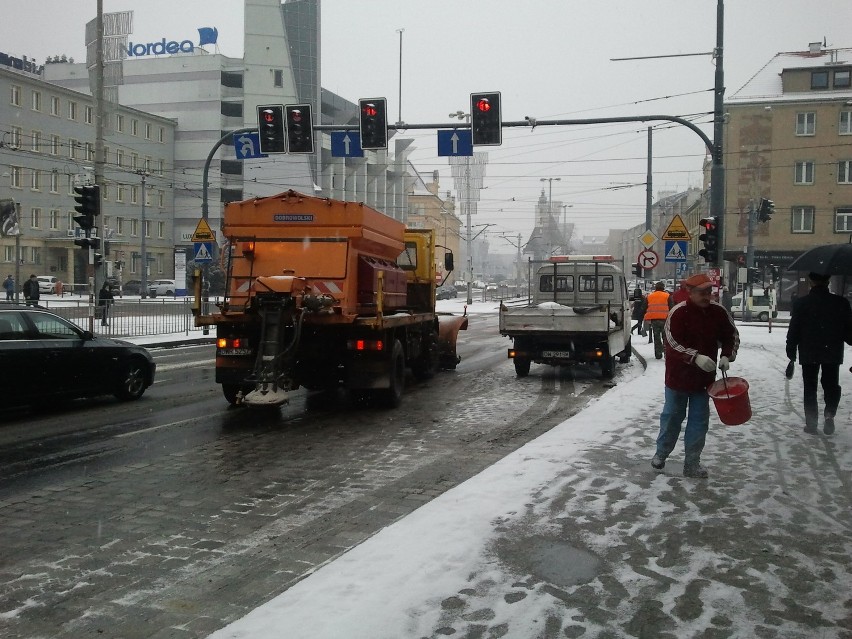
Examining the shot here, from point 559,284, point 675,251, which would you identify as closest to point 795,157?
point 675,251

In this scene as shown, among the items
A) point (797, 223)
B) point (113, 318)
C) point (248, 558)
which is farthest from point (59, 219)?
point (248, 558)

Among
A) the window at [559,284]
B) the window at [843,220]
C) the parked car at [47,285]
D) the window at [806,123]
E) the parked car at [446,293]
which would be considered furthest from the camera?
the parked car at [446,293]

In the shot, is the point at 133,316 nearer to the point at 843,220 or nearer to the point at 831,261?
the point at 831,261

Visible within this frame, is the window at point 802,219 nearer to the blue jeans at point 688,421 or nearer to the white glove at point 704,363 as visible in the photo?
the blue jeans at point 688,421

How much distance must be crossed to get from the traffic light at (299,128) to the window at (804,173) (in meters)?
41.7

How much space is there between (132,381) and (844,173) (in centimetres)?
5166

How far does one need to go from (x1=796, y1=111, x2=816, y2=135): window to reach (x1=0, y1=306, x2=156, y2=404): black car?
50.7 meters

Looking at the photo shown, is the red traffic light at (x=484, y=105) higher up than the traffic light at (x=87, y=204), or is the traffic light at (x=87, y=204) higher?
the red traffic light at (x=484, y=105)

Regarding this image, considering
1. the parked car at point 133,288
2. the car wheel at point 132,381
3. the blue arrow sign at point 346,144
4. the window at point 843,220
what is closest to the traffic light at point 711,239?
the blue arrow sign at point 346,144

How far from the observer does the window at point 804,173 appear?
173 feet

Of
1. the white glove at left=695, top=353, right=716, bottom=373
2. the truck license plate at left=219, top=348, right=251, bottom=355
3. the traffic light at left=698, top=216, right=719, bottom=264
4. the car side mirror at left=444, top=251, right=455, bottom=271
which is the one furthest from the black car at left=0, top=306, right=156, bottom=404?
the traffic light at left=698, top=216, right=719, bottom=264

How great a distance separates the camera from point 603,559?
15.9ft

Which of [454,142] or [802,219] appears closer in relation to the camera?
[454,142]

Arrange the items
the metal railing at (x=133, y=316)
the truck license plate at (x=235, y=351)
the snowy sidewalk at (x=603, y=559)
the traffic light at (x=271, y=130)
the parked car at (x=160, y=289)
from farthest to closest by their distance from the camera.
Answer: the parked car at (x=160, y=289), the metal railing at (x=133, y=316), the traffic light at (x=271, y=130), the truck license plate at (x=235, y=351), the snowy sidewalk at (x=603, y=559)
